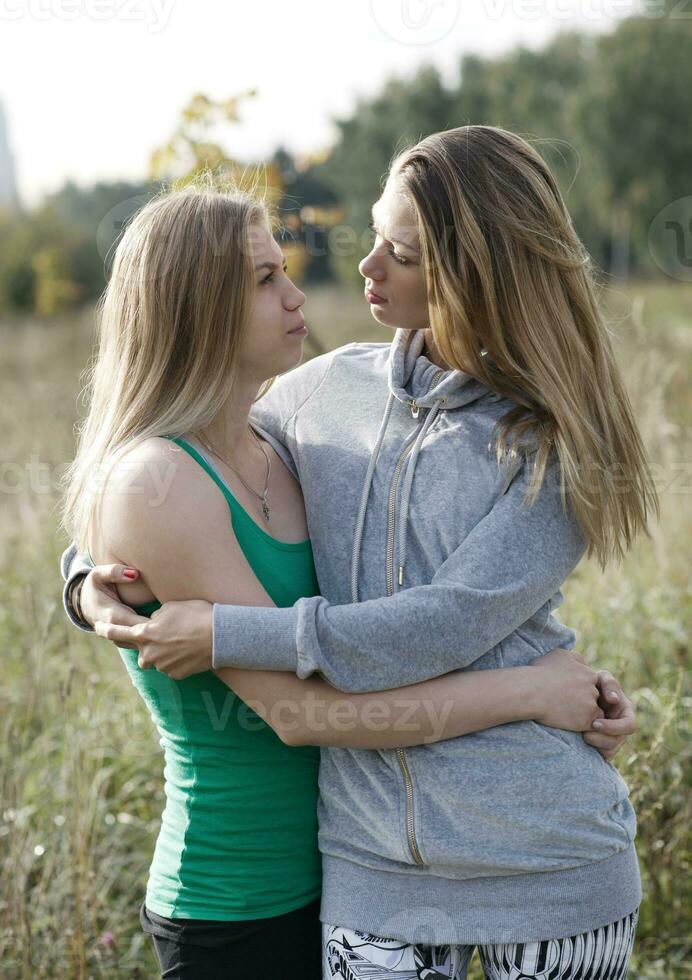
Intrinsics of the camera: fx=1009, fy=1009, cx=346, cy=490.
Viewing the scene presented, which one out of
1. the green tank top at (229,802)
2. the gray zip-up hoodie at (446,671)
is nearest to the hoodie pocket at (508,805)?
the gray zip-up hoodie at (446,671)

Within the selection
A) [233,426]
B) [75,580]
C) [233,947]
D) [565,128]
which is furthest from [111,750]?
[565,128]

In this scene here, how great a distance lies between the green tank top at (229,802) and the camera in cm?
166

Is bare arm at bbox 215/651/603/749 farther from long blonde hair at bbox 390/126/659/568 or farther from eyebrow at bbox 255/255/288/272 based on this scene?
eyebrow at bbox 255/255/288/272

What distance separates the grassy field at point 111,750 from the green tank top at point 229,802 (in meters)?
0.53

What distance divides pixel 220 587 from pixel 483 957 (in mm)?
755

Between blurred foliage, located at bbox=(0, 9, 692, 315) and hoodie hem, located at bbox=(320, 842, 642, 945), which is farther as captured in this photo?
blurred foliage, located at bbox=(0, 9, 692, 315)

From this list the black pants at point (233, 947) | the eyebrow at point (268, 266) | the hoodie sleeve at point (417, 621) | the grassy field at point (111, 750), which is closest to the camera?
the hoodie sleeve at point (417, 621)

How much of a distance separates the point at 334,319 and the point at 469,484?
12.9 m

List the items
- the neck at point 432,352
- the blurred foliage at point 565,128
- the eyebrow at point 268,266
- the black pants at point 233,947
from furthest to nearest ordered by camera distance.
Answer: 1. the blurred foliage at point 565,128
2. the neck at point 432,352
3. the eyebrow at point 268,266
4. the black pants at point 233,947

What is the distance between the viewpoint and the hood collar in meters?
1.77

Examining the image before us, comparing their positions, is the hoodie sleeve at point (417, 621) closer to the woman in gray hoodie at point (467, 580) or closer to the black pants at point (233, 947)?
the woman in gray hoodie at point (467, 580)

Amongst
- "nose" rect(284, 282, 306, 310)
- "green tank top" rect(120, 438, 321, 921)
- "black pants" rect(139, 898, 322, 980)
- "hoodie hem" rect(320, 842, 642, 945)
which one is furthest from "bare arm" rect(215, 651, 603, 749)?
"nose" rect(284, 282, 306, 310)

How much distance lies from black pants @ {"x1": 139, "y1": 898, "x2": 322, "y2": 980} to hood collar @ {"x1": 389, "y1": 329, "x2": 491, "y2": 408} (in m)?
0.91

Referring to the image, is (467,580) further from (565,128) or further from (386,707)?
(565,128)
